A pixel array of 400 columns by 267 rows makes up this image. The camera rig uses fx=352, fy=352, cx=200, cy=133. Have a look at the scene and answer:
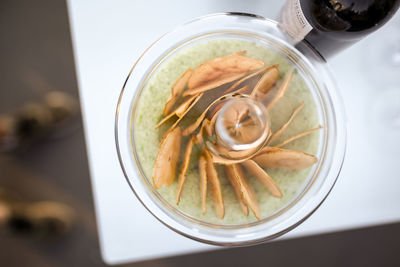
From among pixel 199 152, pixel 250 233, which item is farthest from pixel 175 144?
pixel 250 233

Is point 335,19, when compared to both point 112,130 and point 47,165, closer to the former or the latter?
point 112,130

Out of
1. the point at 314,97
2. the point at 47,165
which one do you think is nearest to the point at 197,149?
the point at 314,97

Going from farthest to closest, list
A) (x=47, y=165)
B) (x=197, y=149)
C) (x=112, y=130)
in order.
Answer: (x=47, y=165) < (x=112, y=130) < (x=197, y=149)

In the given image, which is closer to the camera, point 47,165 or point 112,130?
point 112,130

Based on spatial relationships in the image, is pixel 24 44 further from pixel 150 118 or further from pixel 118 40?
pixel 150 118

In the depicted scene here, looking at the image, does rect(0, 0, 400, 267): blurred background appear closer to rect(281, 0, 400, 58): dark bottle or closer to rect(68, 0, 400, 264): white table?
rect(68, 0, 400, 264): white table

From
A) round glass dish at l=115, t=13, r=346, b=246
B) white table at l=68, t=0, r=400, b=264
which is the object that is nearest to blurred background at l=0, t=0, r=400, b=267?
white table at l=68, t=0, r=400, b=264

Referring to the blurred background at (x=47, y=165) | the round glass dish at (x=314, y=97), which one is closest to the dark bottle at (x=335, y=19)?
the round glass dish at (x=314, y=97)
